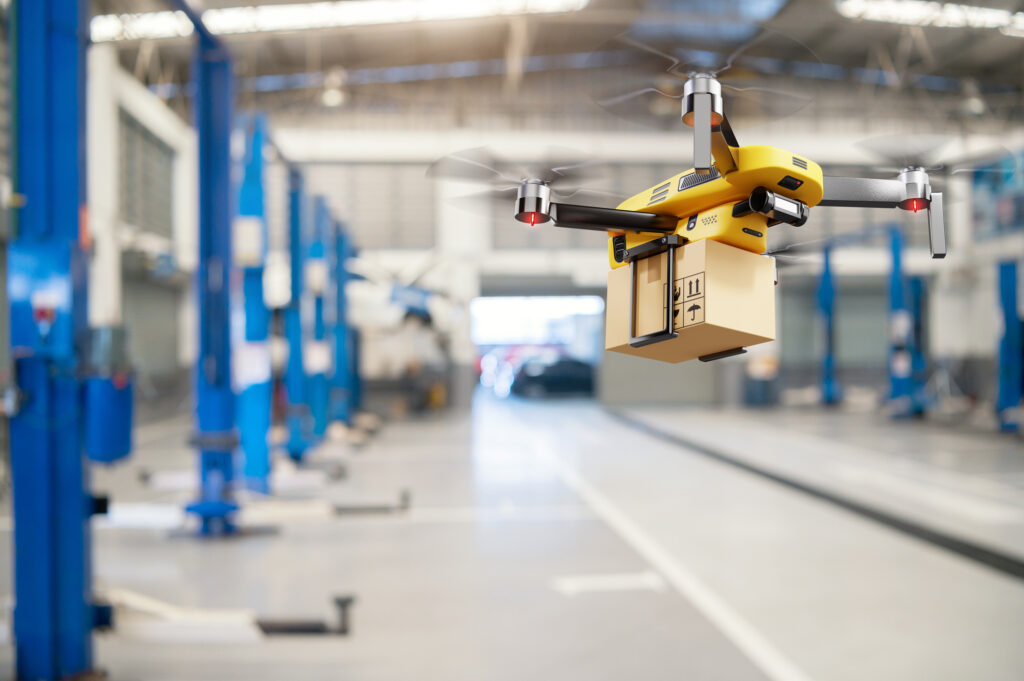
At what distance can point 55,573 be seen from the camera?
2.81 meters

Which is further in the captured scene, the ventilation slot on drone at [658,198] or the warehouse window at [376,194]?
the warehouse window at [376,194]

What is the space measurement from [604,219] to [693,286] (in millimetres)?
162

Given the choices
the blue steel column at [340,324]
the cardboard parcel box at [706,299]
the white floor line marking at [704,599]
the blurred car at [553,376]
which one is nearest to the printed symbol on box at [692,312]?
the cardboard parcel box at [706,299]

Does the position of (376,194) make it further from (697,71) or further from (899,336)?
(697,71)

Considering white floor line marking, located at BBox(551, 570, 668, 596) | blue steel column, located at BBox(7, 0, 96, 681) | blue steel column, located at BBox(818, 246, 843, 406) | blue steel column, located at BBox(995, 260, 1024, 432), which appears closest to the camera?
blue steel column, located at BBox(7, 0, 96, 681)

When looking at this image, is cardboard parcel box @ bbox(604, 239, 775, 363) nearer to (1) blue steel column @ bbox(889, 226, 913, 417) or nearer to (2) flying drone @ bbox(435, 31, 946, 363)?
(2) flying drone @ bbox(435, 31, 946, 363)

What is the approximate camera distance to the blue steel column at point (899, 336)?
12484 millimetres

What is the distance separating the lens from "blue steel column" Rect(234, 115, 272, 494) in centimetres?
566

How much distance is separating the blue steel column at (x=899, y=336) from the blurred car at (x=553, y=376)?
8027 mm

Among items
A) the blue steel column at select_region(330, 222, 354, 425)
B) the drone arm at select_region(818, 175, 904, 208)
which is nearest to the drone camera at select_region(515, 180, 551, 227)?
the drone arm at select_region(818, 175, 904, 208)

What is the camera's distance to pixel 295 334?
7672 mm

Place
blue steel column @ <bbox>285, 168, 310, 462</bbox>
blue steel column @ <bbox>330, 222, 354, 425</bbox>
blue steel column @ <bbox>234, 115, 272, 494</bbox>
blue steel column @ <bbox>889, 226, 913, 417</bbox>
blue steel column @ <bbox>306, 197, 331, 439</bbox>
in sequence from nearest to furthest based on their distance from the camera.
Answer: blue steel column @ <bbox>234, 115, 272, 494</bbox> < blue steel column @ <bbox>285, 168, 310, 462</bbox> < blue steel column @ <bbox>306, 197, 331, 439</bbox> < blue steel column @ <bbox>330, 222, 354, 425</bbox> < blue steel column @ <bbox>889, 226, 913, 417</bbox>

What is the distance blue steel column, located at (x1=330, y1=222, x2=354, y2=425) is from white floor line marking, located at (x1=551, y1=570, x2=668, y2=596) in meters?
7.00

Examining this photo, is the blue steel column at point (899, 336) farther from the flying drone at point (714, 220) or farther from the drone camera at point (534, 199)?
the drone camera at point (534, 199)
